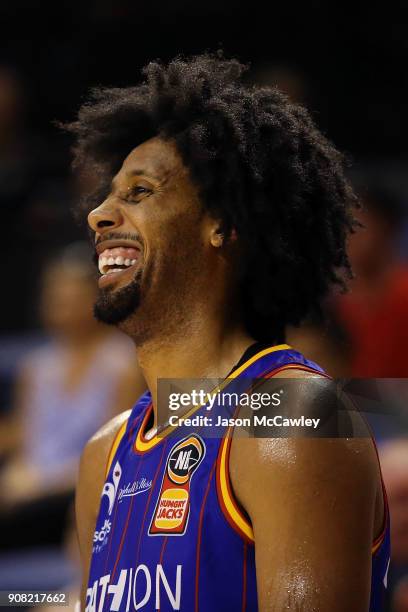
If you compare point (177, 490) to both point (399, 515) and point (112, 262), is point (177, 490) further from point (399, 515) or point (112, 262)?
point (399, 515)

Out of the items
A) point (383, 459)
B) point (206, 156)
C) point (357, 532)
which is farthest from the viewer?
point (383, 459)

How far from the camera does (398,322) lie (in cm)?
441

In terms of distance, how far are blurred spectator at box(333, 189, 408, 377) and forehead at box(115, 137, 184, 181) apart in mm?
1880

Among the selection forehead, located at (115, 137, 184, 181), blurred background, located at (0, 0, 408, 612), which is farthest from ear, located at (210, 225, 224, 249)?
blurred background, located at (0, 0, 408, 612)

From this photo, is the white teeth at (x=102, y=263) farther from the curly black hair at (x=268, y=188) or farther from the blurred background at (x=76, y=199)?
the blurred background at (x=76, y=199)

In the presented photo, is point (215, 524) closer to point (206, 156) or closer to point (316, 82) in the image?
point (206, 156)

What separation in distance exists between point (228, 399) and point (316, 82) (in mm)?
3670

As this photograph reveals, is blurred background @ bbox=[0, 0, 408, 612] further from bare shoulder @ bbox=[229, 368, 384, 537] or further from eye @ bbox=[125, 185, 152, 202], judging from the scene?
bare shoulder @ bbox=[229, 368, 384, 537]

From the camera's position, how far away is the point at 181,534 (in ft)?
6.95

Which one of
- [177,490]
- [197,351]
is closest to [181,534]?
[177,490]

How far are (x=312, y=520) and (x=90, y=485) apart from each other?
914mm

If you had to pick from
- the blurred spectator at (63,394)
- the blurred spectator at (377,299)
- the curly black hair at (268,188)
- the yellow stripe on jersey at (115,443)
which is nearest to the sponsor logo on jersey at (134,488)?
the yellow stripe on jersey at (115,443)

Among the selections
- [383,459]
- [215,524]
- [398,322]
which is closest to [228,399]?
[215,524]

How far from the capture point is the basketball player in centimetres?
205
